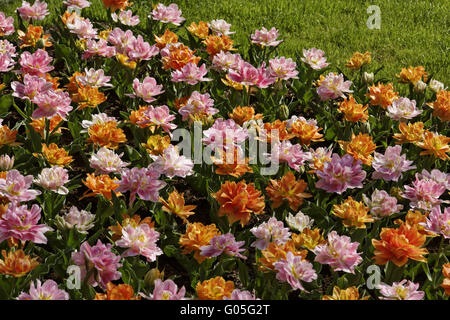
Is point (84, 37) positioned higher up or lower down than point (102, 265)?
higher up

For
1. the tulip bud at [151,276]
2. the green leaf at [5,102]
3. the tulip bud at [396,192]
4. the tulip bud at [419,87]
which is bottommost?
the tulip bud at [151,276]

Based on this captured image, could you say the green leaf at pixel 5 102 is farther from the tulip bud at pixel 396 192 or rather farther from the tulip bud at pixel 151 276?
the tulip bud at pixel 396 192

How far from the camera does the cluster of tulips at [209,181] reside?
2.29m

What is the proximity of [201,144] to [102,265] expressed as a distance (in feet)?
3.30

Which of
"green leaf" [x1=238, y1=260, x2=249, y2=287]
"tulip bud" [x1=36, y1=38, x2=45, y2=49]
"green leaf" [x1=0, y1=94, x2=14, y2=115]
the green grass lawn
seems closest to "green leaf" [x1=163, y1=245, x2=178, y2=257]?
"green leaf" [x1=238, y1=260, x2=249, y2=287]

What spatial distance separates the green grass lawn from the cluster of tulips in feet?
2.63

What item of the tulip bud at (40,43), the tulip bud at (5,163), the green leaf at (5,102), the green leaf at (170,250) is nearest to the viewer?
the green leaf at (170,250)

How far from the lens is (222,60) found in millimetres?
3527

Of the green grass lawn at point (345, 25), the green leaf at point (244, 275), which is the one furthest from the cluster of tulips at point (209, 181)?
the green grass lawn at point (345, 25)

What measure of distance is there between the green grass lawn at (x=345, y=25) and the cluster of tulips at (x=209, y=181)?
801mm

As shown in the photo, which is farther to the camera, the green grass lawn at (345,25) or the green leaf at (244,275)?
the green grass lawn at (345,25)
